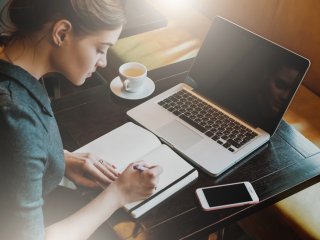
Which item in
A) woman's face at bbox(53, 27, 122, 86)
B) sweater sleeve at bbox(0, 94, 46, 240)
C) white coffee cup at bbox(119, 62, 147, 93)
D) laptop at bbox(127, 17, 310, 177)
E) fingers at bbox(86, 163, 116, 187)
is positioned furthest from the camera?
white coffee cup at bbox(119, 62, 147, 93)

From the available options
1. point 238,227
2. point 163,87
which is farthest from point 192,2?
point 238,227

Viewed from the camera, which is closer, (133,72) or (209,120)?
(209,120)

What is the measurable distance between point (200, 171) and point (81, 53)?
431mm

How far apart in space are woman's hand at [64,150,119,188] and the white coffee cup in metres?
0.31

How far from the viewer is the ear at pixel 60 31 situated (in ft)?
2.66

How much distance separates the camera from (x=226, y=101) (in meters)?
1.22

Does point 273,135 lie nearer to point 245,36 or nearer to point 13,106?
point 245,36

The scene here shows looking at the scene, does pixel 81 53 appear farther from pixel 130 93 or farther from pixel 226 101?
pixel 226 101

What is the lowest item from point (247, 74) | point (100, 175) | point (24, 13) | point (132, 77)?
point (100, 175)

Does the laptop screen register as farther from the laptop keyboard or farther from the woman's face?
the woman's face

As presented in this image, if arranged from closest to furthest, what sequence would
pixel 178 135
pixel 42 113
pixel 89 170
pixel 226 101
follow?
pixel 42 113, pixel 89 170, pixel 178 135, pixel 226 101

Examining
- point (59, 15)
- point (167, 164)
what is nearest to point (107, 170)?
point (167, 164)

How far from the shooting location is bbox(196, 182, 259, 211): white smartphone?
0.94 m

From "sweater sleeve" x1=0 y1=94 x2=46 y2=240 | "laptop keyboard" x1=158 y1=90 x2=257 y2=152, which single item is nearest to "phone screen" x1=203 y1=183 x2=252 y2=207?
"laptop keyboard" x1=158 y1=90 x2=257 y2=152
